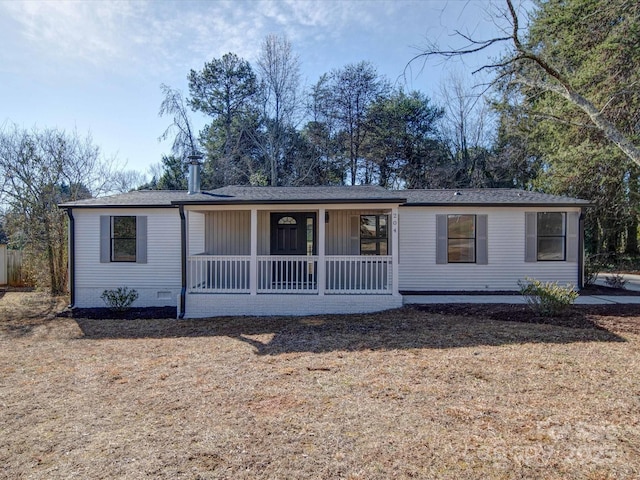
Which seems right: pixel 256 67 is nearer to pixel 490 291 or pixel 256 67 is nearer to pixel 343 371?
pixel 490 291

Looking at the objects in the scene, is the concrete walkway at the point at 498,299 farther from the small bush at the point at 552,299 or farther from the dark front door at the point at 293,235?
the dark front door at the point at 293,235

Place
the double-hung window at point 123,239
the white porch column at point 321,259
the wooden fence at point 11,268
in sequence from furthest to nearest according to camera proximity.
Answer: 1. the wooden fence at point 11,268
2. the double-hung window at point 123,239
3. the white porch column at point 321,259

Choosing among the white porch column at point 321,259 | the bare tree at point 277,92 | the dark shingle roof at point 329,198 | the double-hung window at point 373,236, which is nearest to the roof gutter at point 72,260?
the dark shingle roof at point 329,198

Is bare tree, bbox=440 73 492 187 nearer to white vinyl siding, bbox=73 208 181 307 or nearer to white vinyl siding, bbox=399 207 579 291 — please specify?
white vinyl siding, bbox=399 207 579 291

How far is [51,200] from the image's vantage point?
40.3 feet

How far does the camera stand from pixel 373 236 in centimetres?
1019

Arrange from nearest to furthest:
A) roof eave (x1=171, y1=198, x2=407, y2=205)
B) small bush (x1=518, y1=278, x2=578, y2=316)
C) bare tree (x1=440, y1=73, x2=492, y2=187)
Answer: small bush (x1=518, y1=278, x2=578, y2=316), roof eave (x1=171, y1=198, x2=407, y2=205), bare tree (x1=440, y1=73, x2=492, y2=187)

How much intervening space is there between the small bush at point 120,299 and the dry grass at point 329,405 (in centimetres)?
250

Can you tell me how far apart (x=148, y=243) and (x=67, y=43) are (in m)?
5.17

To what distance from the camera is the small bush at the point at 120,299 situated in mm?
8875

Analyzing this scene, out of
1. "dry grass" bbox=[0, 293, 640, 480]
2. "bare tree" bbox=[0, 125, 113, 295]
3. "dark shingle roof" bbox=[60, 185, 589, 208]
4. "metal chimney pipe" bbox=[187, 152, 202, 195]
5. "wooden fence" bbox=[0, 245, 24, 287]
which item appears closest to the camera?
"dry grass" bbox=[0, 293, 640, 480]

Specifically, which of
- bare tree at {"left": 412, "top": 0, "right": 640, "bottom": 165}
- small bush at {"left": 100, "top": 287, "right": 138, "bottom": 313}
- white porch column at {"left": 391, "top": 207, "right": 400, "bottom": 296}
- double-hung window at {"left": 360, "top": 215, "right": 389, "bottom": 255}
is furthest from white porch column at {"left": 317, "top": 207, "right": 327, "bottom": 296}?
small bush at {"left": 100, "top": 287, "right": 138, "bottom": 313}

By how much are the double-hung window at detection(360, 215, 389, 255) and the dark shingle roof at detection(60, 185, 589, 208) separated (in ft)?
2.64

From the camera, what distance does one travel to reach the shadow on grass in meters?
5.68
